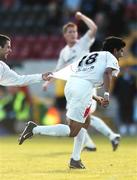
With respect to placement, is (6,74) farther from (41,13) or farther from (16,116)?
(41,13)

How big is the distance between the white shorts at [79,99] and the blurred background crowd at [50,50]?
9580 millimetres

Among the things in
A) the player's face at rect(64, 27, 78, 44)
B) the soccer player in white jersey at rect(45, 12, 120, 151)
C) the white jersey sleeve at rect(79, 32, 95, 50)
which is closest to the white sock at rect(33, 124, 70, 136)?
the soccer player in white jersey at rect(45, 12, 120, 151)

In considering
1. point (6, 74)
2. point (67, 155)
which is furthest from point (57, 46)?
point (6, 74)

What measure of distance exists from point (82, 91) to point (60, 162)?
1.64m

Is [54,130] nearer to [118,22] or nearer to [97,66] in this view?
[97,66]

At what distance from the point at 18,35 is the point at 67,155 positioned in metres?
11.5

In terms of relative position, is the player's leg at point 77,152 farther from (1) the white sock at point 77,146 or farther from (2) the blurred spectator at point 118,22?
(2) the blurred spectator at point 118,22

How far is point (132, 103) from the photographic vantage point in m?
22.4

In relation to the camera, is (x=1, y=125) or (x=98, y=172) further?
(x=1, y=125)

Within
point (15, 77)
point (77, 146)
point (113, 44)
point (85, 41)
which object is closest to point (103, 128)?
point (85, 41)

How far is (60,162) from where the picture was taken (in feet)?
41.7

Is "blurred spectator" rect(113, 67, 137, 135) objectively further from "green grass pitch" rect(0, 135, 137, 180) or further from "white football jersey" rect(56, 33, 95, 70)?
"white football jersey" rect(56, 33, 95, 70)

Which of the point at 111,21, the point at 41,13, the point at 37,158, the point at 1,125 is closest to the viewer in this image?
the point at 37,158

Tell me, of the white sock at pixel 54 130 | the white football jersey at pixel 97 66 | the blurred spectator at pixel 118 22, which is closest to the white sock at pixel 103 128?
the white football jersey at pixel 97 66
